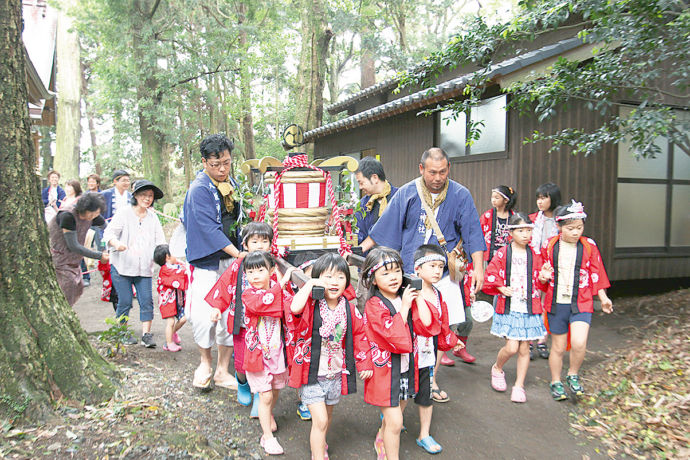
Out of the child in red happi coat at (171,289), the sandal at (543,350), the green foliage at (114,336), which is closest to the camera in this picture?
the green foliage at (114,336)

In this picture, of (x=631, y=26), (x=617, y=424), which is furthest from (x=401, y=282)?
(x=631, y=26)

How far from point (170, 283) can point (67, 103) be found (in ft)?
53.7

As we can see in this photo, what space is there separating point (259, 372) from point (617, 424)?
267cm

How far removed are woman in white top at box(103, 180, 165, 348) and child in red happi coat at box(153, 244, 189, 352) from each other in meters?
0.15

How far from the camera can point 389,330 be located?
2.93 meters

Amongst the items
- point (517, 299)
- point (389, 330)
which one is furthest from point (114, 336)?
point (517, 299)

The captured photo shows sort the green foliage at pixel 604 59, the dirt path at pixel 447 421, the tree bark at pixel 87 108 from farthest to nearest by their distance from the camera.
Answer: the tree bark at pixel 87 108
the green foliage at pixel 604 59
the dirt path at pixel 447 421

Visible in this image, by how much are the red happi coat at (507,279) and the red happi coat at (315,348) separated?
5.69 feet

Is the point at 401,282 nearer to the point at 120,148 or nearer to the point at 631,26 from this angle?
the point at 631,26

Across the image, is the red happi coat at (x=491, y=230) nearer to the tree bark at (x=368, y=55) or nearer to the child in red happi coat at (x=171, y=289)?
the child in red happi coat at (x=171, y=289)

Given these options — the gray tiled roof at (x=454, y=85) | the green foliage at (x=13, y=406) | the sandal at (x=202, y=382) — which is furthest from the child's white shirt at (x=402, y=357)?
the gray tiled roof at (x=454, y=85)

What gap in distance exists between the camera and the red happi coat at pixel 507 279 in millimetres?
4246

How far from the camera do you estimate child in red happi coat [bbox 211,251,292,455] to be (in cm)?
327

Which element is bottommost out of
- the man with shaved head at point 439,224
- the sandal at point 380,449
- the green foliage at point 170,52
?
the sandal at point 380,449
